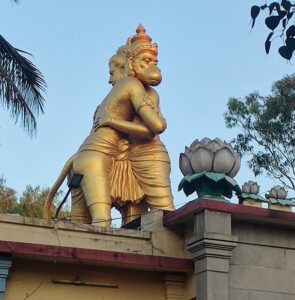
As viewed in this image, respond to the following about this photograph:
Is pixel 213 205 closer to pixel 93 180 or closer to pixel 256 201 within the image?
pixel 256 201

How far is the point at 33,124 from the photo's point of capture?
10.7 m

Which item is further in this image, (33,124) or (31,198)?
(31,198)

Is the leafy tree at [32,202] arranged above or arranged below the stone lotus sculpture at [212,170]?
above

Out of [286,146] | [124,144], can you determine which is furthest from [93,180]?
[286,146]

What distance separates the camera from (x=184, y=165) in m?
8.95

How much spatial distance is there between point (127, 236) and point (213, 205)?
1.23 meters

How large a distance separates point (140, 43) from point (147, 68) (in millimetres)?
719

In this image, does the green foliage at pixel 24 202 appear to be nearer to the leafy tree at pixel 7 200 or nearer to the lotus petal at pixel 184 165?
the leafy tree at pixel 7 200

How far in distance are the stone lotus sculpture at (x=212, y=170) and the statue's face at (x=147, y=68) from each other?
3.98 m

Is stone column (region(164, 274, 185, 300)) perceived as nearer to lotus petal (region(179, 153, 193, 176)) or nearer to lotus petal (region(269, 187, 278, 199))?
lotus petal (region(179, 153, 193, 176))

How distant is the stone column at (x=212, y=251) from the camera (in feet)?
26.5

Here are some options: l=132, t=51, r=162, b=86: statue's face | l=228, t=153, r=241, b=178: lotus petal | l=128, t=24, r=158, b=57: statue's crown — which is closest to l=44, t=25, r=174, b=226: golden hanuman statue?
l=132, t=51, r=162, b=86: statue's face

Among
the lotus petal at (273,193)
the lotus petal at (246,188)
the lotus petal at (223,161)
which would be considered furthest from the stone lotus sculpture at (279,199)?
the lotus petal at (223,161)

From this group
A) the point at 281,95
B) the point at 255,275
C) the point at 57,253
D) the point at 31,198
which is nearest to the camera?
the point at 57,253
